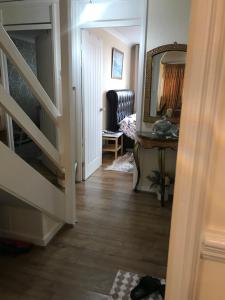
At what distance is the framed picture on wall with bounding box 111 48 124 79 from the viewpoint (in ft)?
17.4

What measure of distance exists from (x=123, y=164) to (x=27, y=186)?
2.88 meters

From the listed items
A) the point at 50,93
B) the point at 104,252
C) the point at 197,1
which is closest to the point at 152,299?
the point at 104,252

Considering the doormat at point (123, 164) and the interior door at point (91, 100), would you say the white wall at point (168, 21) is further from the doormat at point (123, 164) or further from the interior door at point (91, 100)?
the doormat at point (123, 164)

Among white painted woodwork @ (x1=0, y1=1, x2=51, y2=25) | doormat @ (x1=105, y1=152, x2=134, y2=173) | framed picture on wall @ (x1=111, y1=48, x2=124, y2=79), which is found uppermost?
white painted woodwork @ (x1=0, y1=1, x2=51, y2=25)

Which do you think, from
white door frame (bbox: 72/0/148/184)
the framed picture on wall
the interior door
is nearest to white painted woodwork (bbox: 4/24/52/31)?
white door frame (bbox: 72/0/148/184)

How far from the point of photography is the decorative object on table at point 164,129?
9.76 feet

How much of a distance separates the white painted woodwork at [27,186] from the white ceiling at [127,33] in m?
3.67

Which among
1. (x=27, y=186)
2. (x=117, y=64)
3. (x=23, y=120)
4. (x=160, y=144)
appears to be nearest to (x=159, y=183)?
(x=160, y=144)

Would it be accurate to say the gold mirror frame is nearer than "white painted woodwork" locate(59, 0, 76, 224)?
No

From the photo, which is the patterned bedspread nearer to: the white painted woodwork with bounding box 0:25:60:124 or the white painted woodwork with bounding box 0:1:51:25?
the white painted woodwork with bounding box 0:1:51:25

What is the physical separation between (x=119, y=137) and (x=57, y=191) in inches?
111

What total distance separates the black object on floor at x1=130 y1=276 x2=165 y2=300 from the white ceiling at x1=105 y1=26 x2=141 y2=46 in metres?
4.29

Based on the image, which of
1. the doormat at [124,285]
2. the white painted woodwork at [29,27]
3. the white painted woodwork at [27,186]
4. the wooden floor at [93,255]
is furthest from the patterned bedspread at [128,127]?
the doormat at [124,285]

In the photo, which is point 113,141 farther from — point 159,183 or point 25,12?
point 25,12
